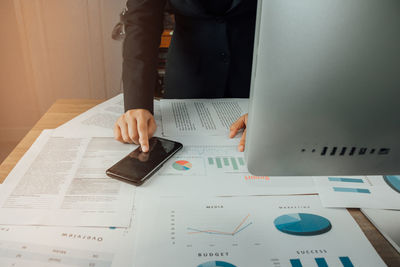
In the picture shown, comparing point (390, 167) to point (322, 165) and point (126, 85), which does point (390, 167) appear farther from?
point (126, 85)

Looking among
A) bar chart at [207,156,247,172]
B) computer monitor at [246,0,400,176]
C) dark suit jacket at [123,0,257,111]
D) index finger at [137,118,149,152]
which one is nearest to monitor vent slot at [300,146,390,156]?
computer monitor at [246,0,400,176]

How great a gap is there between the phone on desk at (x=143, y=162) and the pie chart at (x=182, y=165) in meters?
0.02

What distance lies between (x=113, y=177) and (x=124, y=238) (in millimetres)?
157

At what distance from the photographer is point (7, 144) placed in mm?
2156

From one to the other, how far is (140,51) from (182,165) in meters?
0.38

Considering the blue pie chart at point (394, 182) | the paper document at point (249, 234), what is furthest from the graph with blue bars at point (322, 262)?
the blue pie chart at point (394, 182)

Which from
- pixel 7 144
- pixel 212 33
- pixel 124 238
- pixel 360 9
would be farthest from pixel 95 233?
pixel 7 144

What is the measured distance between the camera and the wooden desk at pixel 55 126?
0.42 metres

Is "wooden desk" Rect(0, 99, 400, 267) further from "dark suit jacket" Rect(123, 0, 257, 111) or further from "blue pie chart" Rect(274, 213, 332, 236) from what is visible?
"dark suit jacket" Rect(123, 0, 257, 111)

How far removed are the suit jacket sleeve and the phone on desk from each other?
0.17 metres

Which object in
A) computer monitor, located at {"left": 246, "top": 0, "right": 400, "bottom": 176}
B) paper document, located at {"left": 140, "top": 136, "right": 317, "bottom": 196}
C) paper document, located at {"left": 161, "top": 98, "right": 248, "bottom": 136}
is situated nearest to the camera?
computer monitor, located at {"left": 246, "top": 0, "right": 400, "bottom": 176}

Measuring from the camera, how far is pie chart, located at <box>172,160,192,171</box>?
60 cm

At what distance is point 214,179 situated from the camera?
1.86ft

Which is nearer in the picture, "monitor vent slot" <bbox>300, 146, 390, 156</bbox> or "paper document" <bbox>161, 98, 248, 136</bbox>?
"monitor vent slot" <bbox>300, 146, 390, 156</bbox>
